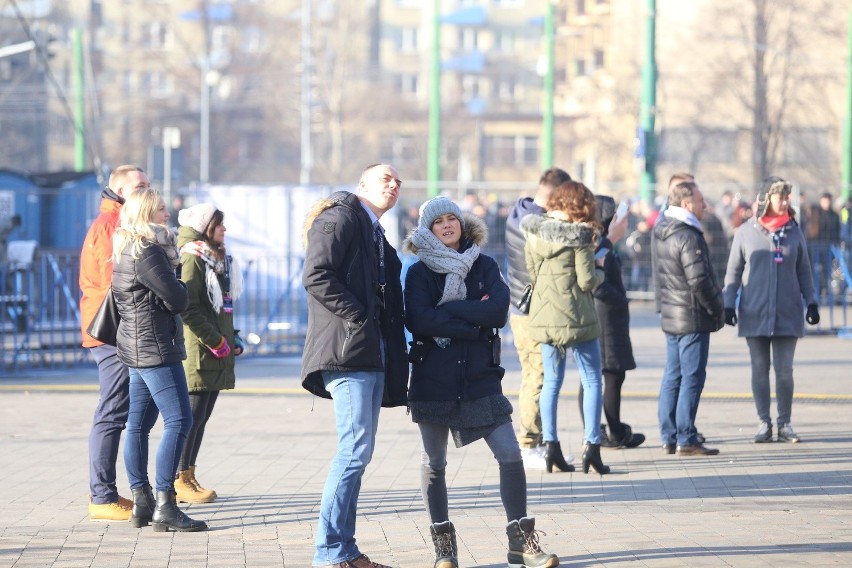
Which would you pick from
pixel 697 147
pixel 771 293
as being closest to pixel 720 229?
pixel 771 293

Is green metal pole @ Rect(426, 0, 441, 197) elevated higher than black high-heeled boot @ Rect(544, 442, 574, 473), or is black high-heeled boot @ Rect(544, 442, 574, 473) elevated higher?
green metal pole @ Rect(426, 0, 441, 197)

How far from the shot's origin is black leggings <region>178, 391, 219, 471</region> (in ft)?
26.5

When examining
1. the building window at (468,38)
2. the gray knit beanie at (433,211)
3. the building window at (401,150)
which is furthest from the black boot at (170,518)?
the building window at (468,38)

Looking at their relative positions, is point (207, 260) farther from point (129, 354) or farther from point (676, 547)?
point (676, 547)

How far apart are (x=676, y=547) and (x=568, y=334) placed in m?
2.11

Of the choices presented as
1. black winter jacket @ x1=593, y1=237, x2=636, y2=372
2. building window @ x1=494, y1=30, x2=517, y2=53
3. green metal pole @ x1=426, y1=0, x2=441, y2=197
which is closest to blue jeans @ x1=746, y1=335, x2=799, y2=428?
black winter jacket @ x1=593, y1=237, x2=636, y2=372

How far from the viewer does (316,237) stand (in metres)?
6.20

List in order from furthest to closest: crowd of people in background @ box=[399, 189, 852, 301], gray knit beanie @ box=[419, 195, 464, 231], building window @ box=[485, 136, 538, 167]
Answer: building window @ box=[485, 136, 538, 167]
crowd of people in background @ box=[399, 189, 852, 301]
gray knit beanie @ box=[419, 195, 464, 231]

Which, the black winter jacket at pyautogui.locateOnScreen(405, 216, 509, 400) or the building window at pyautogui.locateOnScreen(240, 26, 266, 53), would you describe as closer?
the black winter jacket at pyautogui.locateOnScreen(405, 216, 509, 400)

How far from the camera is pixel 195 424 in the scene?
813 centimetres

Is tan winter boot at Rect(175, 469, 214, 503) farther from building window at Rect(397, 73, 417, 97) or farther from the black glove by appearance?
building window at Rect(397, 73, 417, 97)

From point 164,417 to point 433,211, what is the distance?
1.84m

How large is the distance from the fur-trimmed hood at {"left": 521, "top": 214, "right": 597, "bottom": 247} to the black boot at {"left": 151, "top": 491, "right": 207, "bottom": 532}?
2718mm

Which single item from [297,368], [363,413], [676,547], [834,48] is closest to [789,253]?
[676,547]
